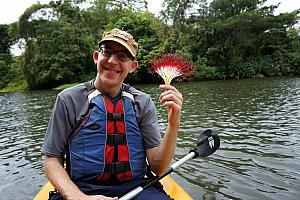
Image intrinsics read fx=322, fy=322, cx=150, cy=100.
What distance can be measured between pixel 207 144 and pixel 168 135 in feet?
2.68

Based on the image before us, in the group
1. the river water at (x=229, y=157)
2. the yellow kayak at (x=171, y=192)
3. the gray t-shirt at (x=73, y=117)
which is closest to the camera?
the gray t-shirt at (x=73, y=117)

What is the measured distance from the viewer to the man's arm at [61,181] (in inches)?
74.0

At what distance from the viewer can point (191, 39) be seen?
3089cm

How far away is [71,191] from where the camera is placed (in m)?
1.91

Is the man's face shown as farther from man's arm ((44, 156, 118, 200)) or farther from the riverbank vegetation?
the riverbank vegetation

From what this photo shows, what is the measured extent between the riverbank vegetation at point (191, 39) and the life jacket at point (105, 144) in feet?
84.7

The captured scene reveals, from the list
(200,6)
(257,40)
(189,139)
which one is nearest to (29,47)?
(200,6)

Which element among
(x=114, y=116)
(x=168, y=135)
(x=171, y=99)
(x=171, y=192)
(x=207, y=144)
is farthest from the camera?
(x=171, y=192)

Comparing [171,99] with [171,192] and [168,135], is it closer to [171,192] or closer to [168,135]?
[168,135]

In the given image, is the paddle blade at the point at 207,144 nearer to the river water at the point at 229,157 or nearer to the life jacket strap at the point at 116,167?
the life jacket strap at the point at 116,167

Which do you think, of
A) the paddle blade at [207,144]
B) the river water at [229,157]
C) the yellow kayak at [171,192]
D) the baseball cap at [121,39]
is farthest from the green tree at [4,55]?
the baseball cap at [121,39]

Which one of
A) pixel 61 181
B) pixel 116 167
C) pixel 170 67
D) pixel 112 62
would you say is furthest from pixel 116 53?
pixel 61 181

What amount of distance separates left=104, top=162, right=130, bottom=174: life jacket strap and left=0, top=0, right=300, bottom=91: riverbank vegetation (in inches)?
1020

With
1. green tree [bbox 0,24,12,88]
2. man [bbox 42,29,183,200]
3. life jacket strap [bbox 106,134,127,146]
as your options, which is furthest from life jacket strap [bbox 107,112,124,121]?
green tree [bbox 0,24,12,88]
